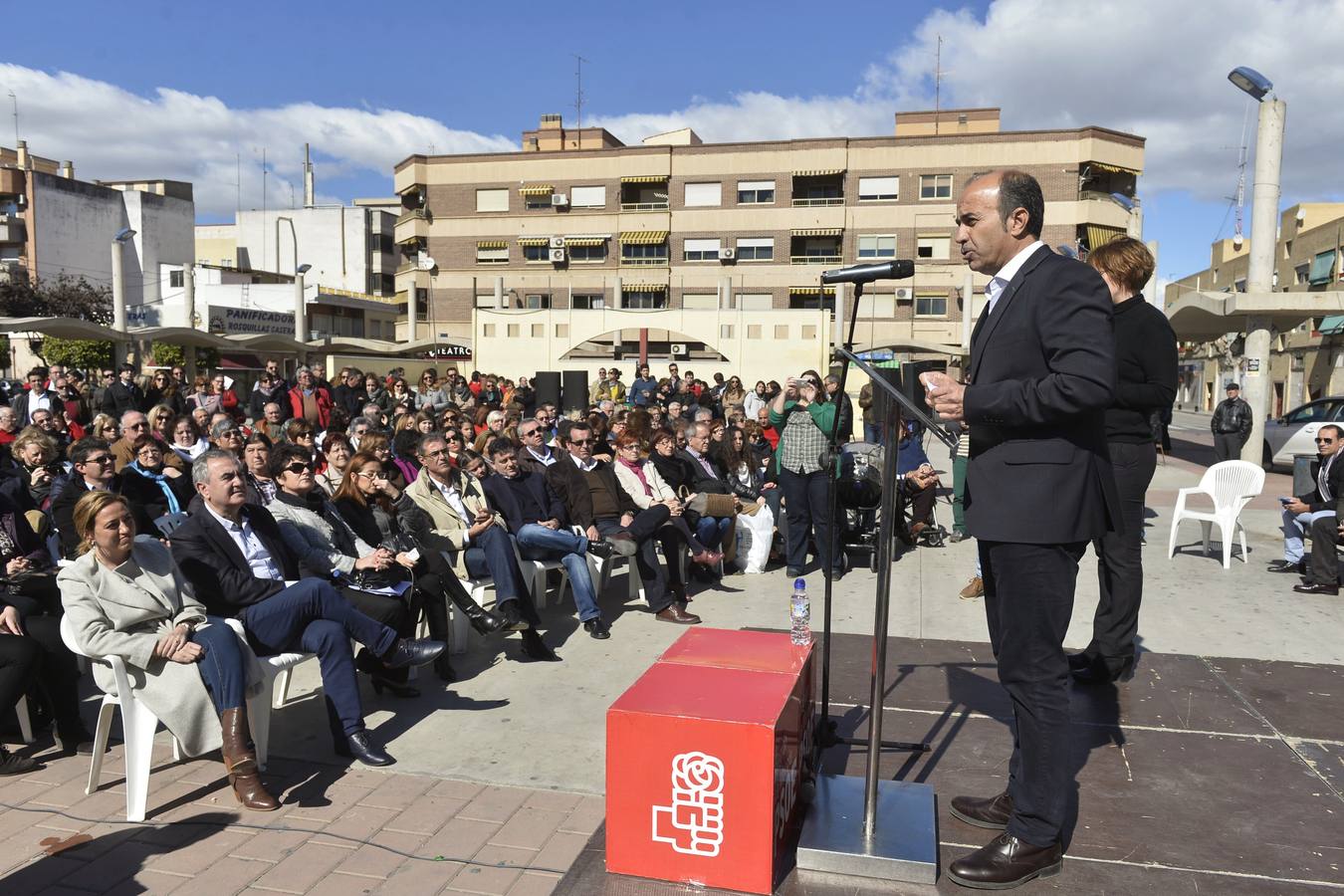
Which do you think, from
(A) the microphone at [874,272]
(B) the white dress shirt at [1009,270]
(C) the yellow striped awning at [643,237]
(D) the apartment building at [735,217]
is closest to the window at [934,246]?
(D) the apartment building at [735,217]

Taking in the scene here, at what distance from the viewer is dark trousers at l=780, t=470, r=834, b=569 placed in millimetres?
7805

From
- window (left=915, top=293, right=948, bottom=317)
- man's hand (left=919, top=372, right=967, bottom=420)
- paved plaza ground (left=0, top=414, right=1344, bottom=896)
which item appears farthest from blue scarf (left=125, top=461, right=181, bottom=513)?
window (left=915, top=293, right=948, bottom=317)

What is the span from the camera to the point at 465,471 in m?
6.62

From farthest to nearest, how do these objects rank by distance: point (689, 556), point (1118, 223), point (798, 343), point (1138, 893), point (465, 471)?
point (1118, 223) → point (798, 343) → point (689, 556) → point (465, 471) → point (1138, 893)

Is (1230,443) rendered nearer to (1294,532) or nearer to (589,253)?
(1294,532)

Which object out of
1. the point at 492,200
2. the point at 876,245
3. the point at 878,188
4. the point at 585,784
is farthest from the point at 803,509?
the point at 492,200

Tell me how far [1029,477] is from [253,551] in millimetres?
3747

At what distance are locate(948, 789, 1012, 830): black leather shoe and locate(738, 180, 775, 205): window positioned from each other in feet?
147

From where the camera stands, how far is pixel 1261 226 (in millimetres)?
14328

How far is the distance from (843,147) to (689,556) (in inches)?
1599

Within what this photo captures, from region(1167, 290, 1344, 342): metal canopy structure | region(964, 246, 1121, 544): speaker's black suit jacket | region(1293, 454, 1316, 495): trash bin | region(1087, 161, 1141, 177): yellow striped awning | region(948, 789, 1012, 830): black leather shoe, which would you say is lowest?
region(948, 789, 1012, 830): black leather shoe

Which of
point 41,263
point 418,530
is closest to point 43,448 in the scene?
point 418,530

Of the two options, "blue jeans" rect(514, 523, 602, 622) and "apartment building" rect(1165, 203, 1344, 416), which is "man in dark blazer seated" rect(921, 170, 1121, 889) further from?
"apartment building" rect(1165, 203, 1344, 416)

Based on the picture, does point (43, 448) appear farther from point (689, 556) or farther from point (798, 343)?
point (798, 343)
